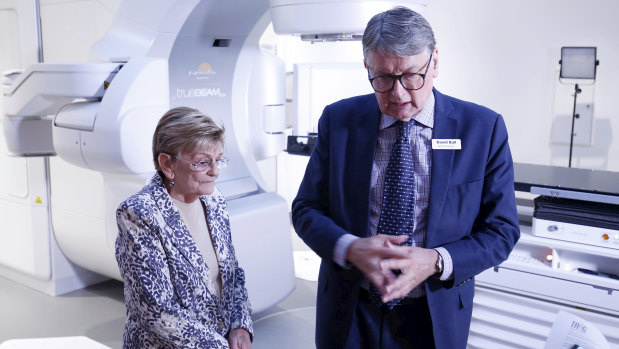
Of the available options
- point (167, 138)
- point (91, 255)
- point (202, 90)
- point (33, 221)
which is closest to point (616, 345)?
point (167, 138)

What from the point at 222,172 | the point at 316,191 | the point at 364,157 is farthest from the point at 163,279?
the point at 222,172

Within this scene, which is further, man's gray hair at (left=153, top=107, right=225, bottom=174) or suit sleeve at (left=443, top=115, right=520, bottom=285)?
man's gray hair at (left=153, top=107, right=225, bottom=174)

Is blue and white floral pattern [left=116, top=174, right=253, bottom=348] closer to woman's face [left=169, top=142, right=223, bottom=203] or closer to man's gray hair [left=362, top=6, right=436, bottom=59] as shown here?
woman's face [left=169, top=142, right=223, bottom=203]

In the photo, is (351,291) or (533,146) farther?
(533,146)

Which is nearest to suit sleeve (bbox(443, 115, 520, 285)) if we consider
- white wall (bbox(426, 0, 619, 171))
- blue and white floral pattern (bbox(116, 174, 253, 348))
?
blue and white floral pattern (bbox(116, 174, 253, 348))

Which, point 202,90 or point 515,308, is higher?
point 202,90

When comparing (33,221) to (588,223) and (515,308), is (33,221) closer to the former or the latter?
(515,308)

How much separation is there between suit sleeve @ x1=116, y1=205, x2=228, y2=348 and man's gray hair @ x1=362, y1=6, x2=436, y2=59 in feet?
2.29

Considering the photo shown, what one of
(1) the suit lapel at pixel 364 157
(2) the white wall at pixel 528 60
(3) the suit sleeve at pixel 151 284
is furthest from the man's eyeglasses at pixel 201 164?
(2) the white wall at pixel 528 60

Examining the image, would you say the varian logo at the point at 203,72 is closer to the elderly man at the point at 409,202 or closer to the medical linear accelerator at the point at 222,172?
the medical linear accelerator at the point at 222,172

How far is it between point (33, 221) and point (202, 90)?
1375mm

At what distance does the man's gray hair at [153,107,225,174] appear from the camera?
158 centimetres

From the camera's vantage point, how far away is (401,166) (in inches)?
50.7

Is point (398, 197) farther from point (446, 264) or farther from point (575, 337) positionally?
point (575, 337)
